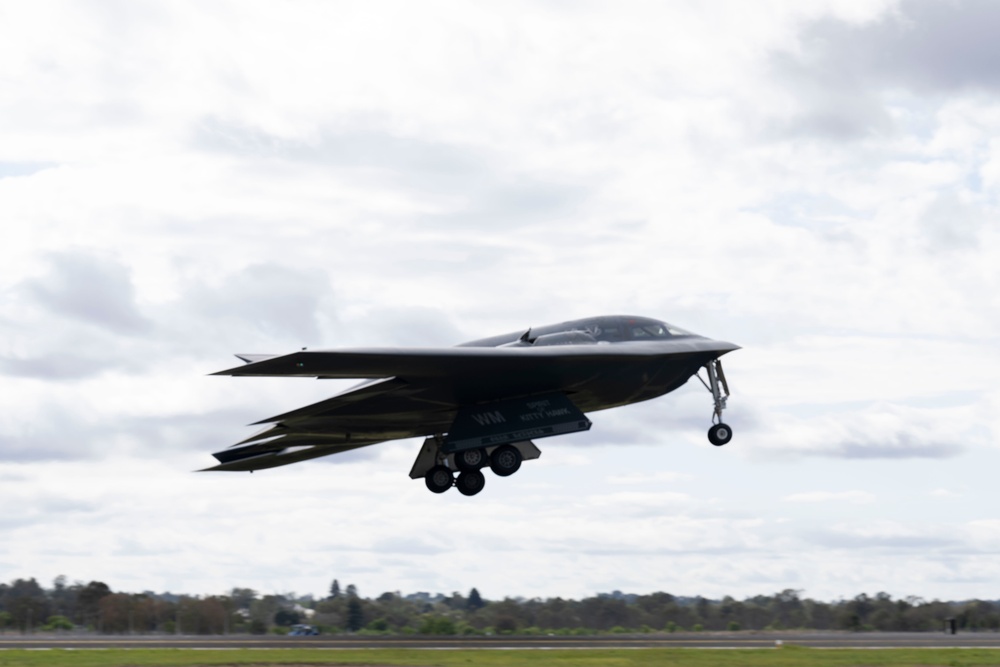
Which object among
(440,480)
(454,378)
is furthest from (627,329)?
(440,480)

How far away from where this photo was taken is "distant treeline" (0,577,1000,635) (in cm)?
7150

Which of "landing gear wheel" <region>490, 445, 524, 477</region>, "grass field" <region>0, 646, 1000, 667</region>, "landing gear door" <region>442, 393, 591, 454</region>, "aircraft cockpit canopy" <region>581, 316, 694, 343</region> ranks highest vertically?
"aircraft cockpit canopy" <region>581, 316, 694, 343</region>

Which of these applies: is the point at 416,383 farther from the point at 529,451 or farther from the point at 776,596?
the point at 776,596

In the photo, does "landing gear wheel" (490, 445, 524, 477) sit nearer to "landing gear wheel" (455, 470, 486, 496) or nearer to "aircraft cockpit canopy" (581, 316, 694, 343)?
"landing gear wheel" (455, 470, 486, 496)

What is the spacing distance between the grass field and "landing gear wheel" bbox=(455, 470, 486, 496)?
587 centimetres

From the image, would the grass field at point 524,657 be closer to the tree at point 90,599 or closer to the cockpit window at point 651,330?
the cockpit window at point 651,330

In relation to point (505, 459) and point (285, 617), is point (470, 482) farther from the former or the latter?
point (285, 617)

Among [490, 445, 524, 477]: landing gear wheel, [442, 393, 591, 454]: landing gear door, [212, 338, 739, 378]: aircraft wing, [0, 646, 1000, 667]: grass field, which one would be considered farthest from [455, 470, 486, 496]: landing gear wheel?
[0, 646, 1000, 667]: grass field

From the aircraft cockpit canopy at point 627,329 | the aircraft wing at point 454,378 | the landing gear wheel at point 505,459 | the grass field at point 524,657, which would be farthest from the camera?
the grass field at point 524,657

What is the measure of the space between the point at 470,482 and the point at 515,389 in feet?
10.7

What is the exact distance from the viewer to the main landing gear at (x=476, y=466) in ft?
96.1

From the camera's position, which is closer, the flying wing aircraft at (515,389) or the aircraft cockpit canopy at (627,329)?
the flying wing aircraft at (515,389)

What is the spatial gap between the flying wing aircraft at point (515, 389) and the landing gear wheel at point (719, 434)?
0.10 ft

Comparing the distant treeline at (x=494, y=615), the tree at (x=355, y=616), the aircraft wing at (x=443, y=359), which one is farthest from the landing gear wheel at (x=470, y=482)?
the tree at (x=355, y=616)
